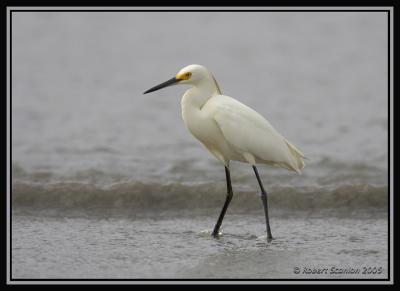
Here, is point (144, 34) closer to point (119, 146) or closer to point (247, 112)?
point (119, 146)

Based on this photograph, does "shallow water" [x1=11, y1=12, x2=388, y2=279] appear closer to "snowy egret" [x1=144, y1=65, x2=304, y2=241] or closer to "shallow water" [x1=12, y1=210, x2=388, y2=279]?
"shallow water" [x1=12, y1=210, x2=388, y2=279]

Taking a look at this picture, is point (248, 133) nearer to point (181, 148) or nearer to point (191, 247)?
point (191, 247)

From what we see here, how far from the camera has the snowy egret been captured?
5.36 metres

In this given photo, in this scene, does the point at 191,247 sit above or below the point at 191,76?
below

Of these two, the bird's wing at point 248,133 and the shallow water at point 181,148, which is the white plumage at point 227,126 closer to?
A: the bird's wing at point 248,133

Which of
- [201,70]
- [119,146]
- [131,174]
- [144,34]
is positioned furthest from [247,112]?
[144,34]

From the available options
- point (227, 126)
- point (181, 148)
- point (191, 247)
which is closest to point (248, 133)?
point (227, 126)

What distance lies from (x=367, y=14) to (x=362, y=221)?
35.3 feet

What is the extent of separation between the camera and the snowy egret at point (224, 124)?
5363mm

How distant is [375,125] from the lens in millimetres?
9977

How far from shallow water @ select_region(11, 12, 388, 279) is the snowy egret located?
70cm

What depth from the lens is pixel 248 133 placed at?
5.39 metres

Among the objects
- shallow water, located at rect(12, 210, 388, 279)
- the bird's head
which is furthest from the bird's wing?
shallow water, located at rect(12, 210, 388, 279)

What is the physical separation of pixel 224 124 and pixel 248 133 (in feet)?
0.67
